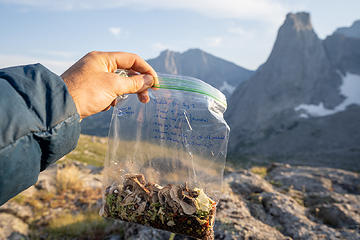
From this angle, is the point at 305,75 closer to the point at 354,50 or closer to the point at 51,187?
the point at 354,50

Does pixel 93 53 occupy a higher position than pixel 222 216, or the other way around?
pixel 93 53

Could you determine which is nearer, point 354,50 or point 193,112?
point 193,112

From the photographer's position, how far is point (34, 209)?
17.2 feet

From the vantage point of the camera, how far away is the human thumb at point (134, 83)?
196 cm

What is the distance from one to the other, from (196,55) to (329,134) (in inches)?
5194

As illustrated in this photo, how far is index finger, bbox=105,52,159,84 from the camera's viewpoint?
2076 millimetres

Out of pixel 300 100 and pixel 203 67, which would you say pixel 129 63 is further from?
pixel 203 67

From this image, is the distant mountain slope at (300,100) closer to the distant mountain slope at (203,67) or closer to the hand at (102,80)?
the hand at (102,80)

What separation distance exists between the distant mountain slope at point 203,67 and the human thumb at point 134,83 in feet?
520

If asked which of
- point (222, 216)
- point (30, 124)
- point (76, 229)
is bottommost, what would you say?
point (76, 229)

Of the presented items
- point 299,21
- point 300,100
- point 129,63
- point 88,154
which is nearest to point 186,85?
point 129,63

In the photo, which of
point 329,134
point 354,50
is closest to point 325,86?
point 354,50

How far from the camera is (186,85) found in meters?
2.08

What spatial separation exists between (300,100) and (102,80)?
270 feet
